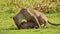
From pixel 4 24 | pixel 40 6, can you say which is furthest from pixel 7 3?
pixel 4 24

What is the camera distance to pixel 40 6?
56.4 feet

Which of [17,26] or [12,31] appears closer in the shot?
[12,31]

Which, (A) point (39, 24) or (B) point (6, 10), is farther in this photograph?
(B) point (6, 10)

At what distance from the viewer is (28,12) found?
38.8 feet

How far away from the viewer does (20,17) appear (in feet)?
38.9

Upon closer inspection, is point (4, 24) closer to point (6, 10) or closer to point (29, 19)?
point (29, 19)

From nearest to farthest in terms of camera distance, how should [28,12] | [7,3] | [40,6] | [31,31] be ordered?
[31,31], [28,12], [40,6], [7,3]

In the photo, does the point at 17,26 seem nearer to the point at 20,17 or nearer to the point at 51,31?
the point at 20,17

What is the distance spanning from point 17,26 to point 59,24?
1672 millimetres

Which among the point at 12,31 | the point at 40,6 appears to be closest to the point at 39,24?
the point at 12,31

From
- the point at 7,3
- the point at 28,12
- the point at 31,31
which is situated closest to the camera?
the point at 31,31

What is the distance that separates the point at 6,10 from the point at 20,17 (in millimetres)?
5648

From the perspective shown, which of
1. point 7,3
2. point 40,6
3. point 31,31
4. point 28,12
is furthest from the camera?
point 7,3

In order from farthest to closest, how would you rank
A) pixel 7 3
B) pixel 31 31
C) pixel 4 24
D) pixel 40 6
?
pixel 7 3 < pixel 40 6 < pixel 4 24 < pixel 31 31
